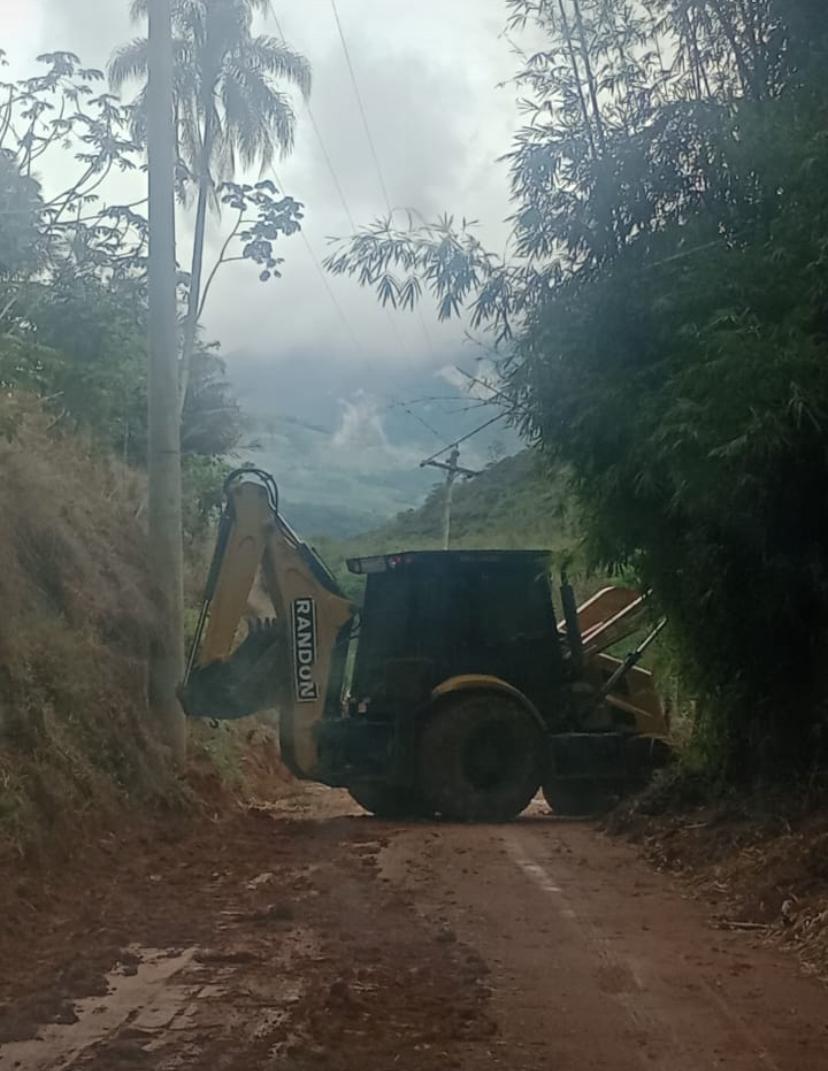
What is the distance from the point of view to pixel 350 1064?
6160mm

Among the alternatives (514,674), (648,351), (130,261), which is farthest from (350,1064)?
(130,261)

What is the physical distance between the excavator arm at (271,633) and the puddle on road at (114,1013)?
22.5ft

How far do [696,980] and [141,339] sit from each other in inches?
681

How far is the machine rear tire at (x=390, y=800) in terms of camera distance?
16.0 m

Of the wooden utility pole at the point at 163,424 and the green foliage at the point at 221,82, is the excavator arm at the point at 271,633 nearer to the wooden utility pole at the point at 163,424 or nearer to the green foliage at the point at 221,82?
the wooden utility pole at the point at 163,424

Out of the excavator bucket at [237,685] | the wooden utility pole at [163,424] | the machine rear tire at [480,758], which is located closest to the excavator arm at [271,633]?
the excavator bucket at [237,685]

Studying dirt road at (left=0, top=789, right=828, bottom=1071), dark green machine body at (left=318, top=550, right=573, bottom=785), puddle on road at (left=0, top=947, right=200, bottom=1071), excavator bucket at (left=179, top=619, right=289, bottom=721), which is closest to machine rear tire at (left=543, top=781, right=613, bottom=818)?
dark green machine body at (left=318, top=550, right=573, bottom=785)

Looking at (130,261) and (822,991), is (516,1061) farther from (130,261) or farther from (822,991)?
(130,261)

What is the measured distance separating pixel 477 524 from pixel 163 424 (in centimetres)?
2342

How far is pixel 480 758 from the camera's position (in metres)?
15.8

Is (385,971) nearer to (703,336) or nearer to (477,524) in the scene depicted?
(703,336)

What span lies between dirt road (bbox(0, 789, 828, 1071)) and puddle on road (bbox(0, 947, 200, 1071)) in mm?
18

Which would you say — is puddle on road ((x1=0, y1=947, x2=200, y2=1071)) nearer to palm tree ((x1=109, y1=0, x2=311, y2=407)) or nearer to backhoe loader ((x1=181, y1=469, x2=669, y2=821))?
backhoe loader ((x1=181, y1=469, x2=669, y2=821))

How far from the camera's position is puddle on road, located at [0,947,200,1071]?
6336 millimetres
